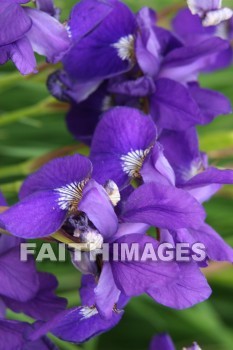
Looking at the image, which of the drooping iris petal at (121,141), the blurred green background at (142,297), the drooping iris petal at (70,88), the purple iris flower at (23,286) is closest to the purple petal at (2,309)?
the purple iris flower at (23,286)

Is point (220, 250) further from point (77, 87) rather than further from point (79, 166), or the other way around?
point (77, 87)

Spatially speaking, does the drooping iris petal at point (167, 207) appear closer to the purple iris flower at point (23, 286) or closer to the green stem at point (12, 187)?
the purple iris flower at point (23, 286)

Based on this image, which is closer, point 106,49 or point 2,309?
point 2,309

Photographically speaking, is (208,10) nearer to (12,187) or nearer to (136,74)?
(136,74)

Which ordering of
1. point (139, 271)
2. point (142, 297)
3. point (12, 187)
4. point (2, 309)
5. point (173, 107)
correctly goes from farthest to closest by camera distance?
point (142, 297) → point (12, 187) → point (173, 107) → point (2, 309) → point (139, 271)

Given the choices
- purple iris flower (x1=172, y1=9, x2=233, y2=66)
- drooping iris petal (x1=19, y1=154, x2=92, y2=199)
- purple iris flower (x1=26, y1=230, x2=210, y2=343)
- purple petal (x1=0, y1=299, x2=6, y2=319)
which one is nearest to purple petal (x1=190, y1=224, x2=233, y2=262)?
purple iris flower (x1=26, y1=230, x2=210, y2=343)

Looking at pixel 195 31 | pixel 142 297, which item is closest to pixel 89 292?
pixel 195 31
